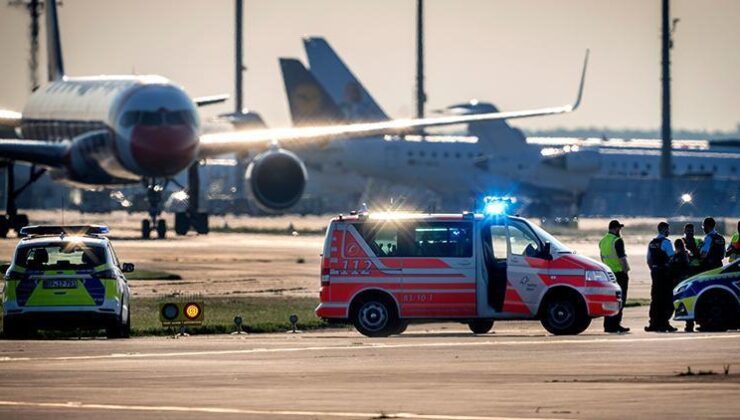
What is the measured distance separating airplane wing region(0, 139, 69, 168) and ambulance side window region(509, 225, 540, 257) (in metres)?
30.9

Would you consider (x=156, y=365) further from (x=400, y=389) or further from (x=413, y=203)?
(x=413, y=203)

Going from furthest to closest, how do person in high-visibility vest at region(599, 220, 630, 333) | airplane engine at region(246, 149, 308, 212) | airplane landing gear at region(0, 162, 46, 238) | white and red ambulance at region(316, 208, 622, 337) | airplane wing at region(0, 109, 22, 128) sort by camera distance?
airplane wing at region(0, 109, 22, 128)
airplane engine at region(246, 149, 308, 212)
airplane landing gear at region(0, 162, 46, 238)
person in high-visibility vest at region(599, 220, 630, 333)
white and red ambulance at region(316, 208, 622, 337)

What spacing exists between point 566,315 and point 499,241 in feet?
4.48

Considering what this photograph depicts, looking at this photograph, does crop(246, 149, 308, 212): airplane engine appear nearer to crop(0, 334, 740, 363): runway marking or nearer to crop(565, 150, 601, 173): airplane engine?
crop(565, 150, 601, 173): airplane engine

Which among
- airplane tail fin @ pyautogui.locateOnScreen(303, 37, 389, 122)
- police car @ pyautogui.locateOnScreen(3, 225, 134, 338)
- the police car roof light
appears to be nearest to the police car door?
police car @ pyautogui.locateOnScreen(3, 225, 134, 338)

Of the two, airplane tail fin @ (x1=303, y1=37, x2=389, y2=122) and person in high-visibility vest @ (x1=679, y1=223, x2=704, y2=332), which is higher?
airplane tail fin @ (x1=303, y1=37, x2=389, y2=122)

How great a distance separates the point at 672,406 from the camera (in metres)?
15.3

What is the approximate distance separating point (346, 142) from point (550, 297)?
65517 millimetres

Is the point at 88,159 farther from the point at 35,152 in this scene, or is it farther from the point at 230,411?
the point at 230,411

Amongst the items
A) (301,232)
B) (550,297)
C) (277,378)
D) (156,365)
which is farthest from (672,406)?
(301,232)

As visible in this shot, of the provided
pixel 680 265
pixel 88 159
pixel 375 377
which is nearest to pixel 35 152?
pixel 88 159

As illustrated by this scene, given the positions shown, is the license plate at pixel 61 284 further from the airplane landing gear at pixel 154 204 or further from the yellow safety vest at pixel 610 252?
the airplane landing gear at pixel 154 204

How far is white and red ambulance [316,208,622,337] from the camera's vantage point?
25719 mm

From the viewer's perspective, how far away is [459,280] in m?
25.8
